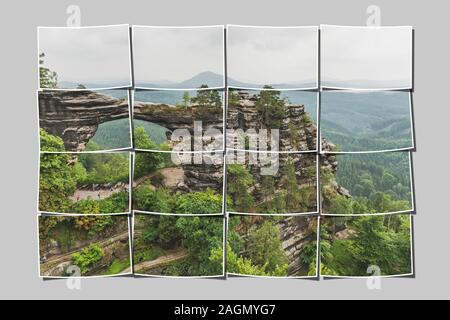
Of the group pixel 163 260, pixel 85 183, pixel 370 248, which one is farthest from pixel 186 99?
pixel 370 248

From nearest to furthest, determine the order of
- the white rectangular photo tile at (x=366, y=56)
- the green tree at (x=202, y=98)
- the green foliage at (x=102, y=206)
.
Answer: the white rectangular photo tile at (x=366, y=56) → the green tree at (x=202, y=98) → the green foliage at (x=102, y=206)

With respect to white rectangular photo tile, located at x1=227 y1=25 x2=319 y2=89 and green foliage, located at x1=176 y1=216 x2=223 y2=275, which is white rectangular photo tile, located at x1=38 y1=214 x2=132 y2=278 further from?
white rectangular photo tile, located at x1=227 y1=25 x2=319 y2=89

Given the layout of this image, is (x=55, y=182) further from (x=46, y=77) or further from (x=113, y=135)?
(x=46, y=77)

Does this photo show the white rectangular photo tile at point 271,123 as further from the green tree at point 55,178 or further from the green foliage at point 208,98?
the green tree at point 55,178

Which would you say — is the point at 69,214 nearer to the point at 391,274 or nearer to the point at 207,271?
the point at 207,271

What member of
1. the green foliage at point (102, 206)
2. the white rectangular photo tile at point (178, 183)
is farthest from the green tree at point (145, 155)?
the green foliage at point (102, 206)
